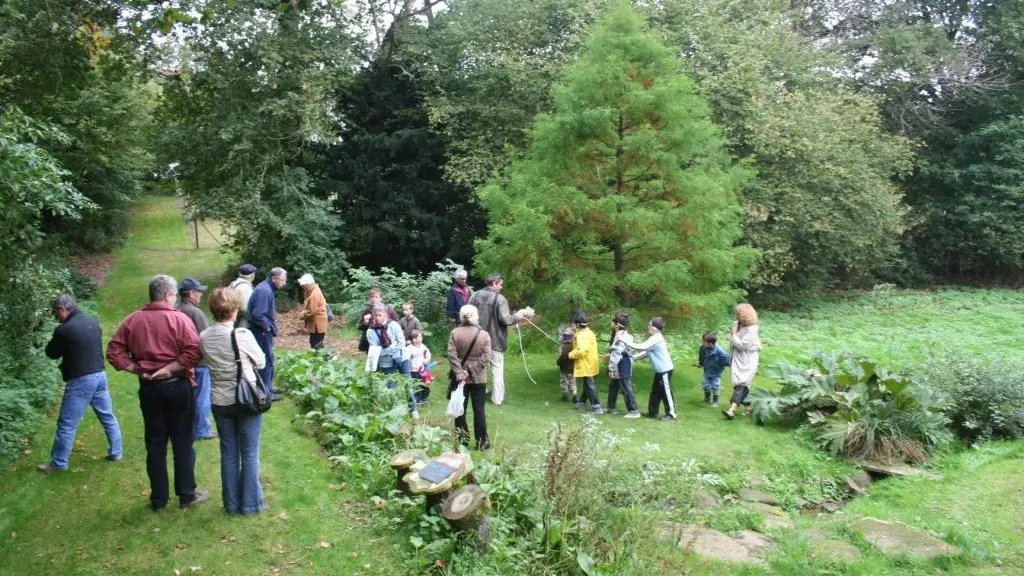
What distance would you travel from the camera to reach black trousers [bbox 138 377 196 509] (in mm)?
5965

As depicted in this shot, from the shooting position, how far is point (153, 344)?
590cm

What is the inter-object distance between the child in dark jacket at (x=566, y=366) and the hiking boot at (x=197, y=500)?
5826 mm

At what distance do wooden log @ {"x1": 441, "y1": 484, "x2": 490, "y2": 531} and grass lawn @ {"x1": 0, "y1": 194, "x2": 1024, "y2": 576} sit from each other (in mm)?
338

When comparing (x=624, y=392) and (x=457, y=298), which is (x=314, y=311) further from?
(x=624, y=392)

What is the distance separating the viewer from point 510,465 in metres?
6.86

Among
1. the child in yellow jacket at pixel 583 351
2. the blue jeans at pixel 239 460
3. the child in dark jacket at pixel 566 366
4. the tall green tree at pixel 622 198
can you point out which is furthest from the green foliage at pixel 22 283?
the child in dark jacket at pixel 566 366

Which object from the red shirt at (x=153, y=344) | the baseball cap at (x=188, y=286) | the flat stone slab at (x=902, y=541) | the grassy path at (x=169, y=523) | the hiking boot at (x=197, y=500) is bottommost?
the flat stone slab at (x=902, y=541)

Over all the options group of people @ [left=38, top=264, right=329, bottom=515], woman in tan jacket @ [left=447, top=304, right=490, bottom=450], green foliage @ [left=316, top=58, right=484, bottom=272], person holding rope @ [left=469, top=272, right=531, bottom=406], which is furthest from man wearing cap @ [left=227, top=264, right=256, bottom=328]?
green foliage @ [left=316, top=58, right=484, bottom=272]

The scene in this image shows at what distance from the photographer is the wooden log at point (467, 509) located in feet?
18.4

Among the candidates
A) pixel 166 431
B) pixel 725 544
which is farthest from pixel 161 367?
pixel 725 544

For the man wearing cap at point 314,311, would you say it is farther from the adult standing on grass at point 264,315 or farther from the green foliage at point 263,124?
the green foliage at point 263,124

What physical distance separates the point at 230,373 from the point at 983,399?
31.6 feet

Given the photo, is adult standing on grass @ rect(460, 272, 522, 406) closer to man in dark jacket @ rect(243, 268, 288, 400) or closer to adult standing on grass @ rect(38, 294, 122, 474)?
man in dark jacket @ rect(243, 268, 288, 400)

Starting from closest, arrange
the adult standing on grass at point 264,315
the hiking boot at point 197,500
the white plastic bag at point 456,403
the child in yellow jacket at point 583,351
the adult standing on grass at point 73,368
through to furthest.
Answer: the hiking boot at point 197,500, the adult standing on grass at point 73,368, the white plastic bag at point 456,403, the adult standing on grass at point 264,315, the child in yellow jacket at point 583,351
